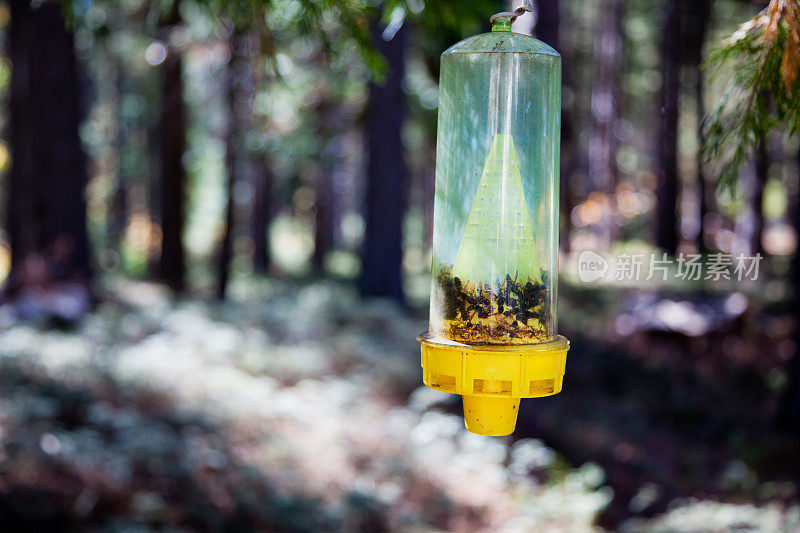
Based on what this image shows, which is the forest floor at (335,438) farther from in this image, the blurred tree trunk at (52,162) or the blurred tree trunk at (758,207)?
the blurred tree trunk at (758,207)

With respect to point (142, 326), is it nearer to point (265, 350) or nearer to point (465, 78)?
point (265, 350)

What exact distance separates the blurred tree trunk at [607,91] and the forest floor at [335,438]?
11896 millimetres

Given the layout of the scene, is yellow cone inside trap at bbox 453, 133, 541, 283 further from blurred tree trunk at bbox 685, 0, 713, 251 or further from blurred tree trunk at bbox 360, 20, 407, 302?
blurred tree trunk at bbox 685, 0, 713, 251

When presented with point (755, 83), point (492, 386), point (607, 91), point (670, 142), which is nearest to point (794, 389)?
point (755, 83)

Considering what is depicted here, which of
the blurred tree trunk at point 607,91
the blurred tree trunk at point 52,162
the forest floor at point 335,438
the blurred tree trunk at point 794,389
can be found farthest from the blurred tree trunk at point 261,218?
the blurred tree trunk at point 794,389

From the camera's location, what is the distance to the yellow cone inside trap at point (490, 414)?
2.27 m

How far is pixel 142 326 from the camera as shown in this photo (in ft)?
34.5

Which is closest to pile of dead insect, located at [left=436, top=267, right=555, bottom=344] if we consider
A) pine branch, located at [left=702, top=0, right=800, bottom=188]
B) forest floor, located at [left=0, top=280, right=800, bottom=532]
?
pine branch, located at [left=702, top=0, right=800, bottom=188]

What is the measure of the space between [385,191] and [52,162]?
586 cm

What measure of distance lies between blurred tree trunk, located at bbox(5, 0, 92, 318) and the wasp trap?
946 cm

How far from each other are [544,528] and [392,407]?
2909 millimetres

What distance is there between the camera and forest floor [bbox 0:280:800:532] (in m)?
5.68

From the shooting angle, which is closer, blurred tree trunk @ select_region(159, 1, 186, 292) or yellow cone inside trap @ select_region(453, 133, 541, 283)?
yellow cone inside trap @ select_region(453, 133, 541, 283)

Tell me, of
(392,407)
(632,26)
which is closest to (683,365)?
(392,407)
